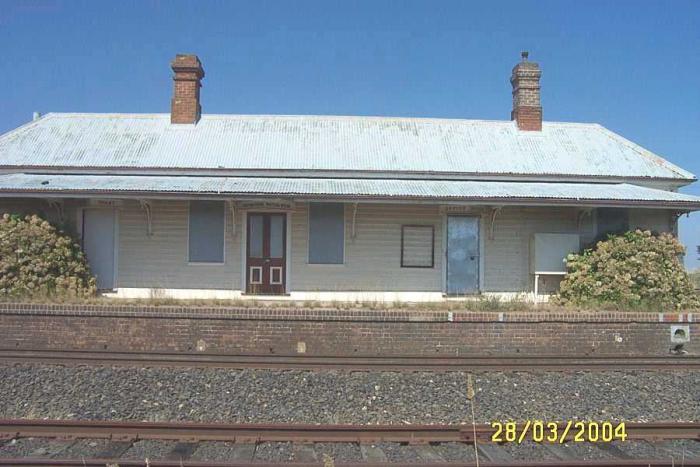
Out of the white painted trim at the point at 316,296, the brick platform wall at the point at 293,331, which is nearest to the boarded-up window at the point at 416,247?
the white painted trim at the point at 316,296

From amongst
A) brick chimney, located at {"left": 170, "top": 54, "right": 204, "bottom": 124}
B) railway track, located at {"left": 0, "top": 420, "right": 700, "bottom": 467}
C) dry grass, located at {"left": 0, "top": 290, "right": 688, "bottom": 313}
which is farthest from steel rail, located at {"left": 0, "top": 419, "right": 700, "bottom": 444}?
brick chimney, located at {"left": 170, "top": 54, "right": 204, "bottom": 124}

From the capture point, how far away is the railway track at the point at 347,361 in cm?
923

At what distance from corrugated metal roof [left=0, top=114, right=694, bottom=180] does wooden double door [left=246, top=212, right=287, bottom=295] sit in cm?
156

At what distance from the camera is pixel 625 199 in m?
13.8

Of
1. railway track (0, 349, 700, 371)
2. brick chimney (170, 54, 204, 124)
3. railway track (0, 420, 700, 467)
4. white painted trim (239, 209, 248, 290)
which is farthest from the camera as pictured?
brick chimney (170, 54, 204, 124)

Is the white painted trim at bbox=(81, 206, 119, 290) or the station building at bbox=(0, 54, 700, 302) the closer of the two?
the station building at bbox=(0, 54, 700, 302)

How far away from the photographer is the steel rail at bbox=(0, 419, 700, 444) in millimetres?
6379

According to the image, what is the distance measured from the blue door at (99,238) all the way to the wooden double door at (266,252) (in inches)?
130

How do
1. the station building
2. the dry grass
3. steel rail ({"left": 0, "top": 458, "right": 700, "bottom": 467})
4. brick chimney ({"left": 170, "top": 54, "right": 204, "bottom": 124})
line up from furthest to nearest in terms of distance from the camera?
brick chimney ({"left": 170, "top": 54, "right": 204, "bottom": 124}) → the station building → the dry grass → steel rail ({"left": 0, "top": 458, "right": 700, "bottom": 467})

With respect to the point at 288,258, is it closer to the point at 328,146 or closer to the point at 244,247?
the point at 244,247

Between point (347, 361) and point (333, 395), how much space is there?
1.47 meters

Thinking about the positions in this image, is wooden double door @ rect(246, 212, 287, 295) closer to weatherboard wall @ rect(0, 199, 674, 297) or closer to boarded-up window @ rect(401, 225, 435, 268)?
weatherboard wall @ rect(0, 199, 674, 297)

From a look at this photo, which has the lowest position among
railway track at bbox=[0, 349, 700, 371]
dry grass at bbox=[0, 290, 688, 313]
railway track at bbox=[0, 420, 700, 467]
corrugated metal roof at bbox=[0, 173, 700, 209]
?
railway track at bbox=[0, 420, 700, 467]
